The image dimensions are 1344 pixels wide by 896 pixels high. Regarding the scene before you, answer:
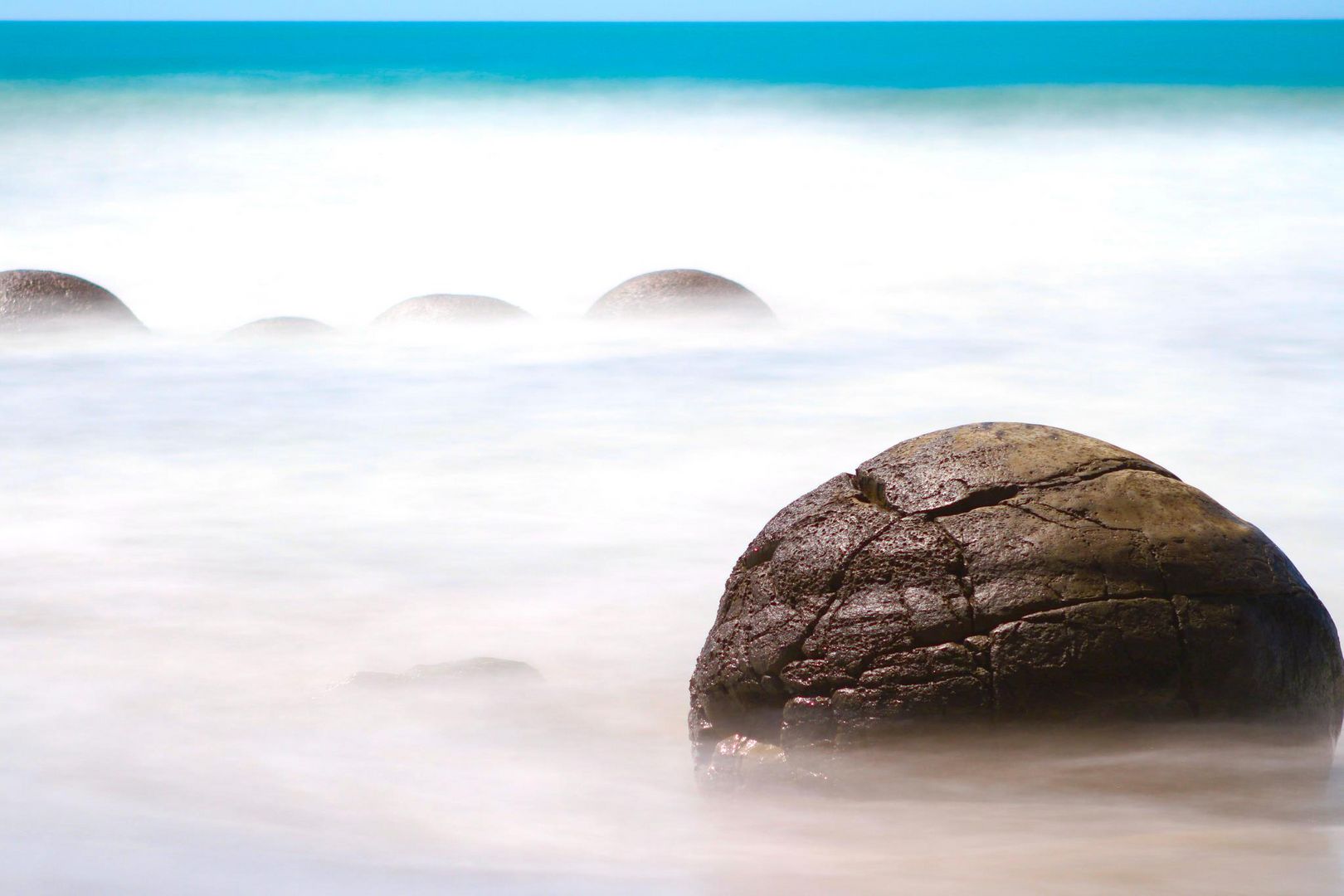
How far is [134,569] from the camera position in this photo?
7582mm

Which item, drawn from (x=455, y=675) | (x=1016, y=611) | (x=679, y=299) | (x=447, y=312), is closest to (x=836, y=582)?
(x=1016, y=611)

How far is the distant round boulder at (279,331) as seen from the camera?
48.0 feet

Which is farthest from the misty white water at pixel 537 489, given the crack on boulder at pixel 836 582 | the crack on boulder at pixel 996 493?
the crack on boulder at pixel 996 493

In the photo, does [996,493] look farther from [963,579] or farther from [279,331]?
[279,331]

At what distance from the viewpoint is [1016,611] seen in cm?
367

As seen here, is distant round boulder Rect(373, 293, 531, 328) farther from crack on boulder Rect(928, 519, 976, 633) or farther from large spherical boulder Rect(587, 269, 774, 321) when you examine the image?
crack on boulder Rect(928, 519, 976, 633)

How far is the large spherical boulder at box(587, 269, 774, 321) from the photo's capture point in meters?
13.8

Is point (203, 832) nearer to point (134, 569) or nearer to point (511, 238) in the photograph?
point (134, 569)

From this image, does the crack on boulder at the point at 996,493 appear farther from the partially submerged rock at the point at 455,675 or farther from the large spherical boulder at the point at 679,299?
the large spherical boulder at the point at 679,299

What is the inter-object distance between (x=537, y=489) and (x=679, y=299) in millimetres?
4608

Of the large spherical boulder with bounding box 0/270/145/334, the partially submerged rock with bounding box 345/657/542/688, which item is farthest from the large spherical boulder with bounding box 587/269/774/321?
the partially submerged rock with bounding box 345/657/542/688

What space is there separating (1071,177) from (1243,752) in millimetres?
31459

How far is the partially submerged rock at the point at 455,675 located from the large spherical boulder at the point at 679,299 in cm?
856

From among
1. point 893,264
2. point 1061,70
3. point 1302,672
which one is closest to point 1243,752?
point 1302,672
